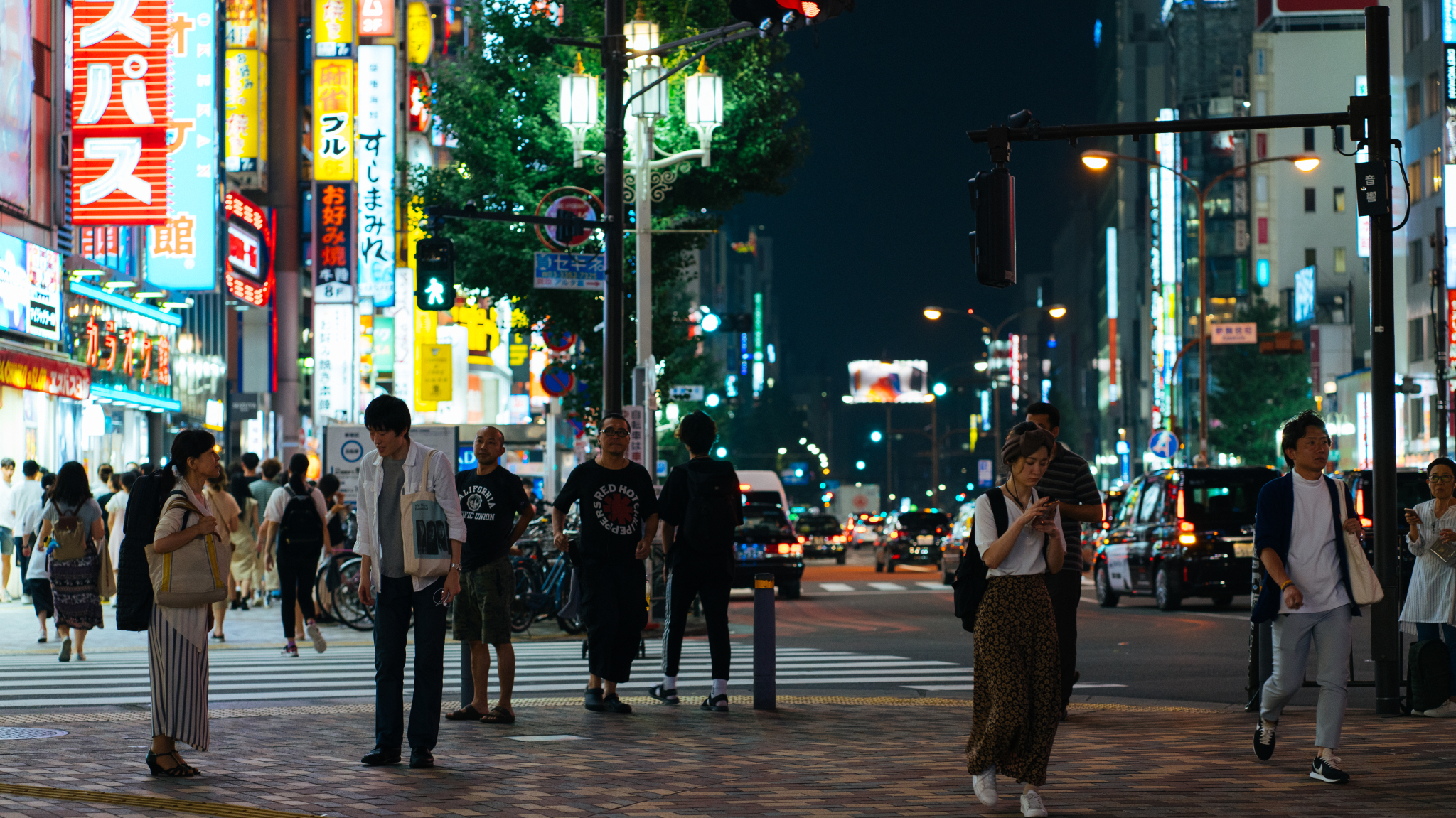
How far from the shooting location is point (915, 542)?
46.4 m

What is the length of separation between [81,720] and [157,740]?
2911 millimetres

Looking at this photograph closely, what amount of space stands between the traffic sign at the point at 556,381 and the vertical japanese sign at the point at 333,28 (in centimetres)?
1877

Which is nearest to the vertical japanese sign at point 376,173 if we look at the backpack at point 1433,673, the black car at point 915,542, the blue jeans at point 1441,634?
the black car at point 915,542

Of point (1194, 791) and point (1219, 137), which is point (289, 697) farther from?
point (1219, 137)

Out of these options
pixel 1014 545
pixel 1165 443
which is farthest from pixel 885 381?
pixel 1014 545

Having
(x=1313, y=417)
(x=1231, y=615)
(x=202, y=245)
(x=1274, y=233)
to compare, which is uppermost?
(x=1274, y=233)

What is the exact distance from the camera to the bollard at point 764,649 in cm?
1141

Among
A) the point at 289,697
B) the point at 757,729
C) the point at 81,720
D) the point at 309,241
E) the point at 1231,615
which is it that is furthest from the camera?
the point at 309,241

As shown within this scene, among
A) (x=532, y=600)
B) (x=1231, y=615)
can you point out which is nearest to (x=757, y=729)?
(x=532, y=600)

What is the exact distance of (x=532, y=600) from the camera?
759 inches

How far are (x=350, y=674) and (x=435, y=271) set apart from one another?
31.2 ft

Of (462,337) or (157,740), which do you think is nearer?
(157,740)

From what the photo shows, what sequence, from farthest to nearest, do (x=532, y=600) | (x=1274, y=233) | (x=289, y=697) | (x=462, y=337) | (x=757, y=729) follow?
(x=1274, y=233) < (x=462, y=337) < (x=532, y=600) < (x=289, y=697) < (x=757, y=729)

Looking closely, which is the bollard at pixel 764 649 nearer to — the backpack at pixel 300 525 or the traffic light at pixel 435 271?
the backpack at pixel 300 525
